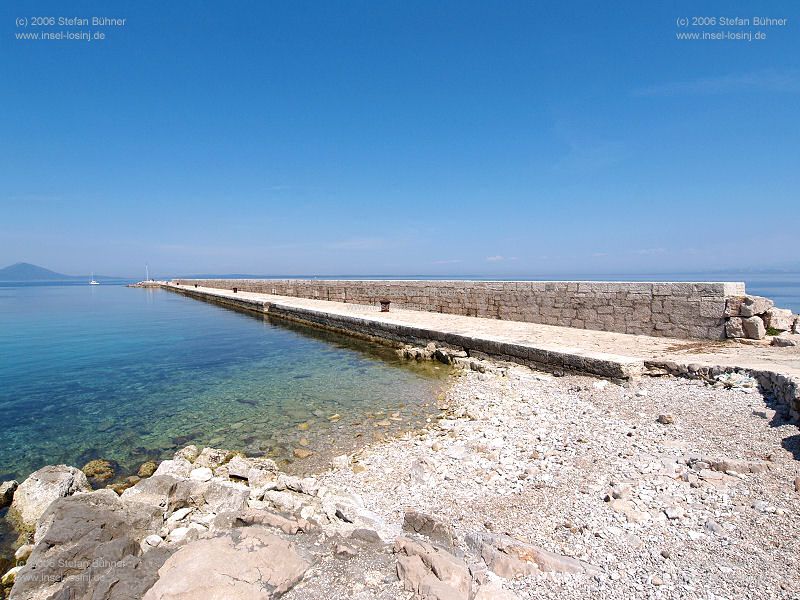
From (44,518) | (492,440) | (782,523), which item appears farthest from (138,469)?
(782,523)

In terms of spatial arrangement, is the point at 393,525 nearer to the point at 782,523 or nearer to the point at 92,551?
the point at 92,551

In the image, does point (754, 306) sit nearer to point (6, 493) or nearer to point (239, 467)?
point (239, 467)

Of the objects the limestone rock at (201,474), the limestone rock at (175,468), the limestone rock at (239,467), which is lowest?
the limestone rock at (239,467)

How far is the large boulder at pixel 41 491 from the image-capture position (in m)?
3.81

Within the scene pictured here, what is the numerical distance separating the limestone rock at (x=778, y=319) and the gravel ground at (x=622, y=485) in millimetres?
3700

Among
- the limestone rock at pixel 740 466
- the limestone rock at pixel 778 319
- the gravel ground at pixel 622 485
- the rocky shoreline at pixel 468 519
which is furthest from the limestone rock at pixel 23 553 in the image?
the limestone rock at pixel 778 319

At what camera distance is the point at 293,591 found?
8.03 ft

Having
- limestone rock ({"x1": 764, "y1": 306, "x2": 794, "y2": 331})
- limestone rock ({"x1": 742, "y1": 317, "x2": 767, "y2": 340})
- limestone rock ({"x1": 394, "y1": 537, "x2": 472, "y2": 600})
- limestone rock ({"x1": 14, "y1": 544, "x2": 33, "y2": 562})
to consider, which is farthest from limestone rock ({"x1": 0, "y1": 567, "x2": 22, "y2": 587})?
limestone rock ({"x1": 764, "y1": 306, "x2": 794, "y2": 331})

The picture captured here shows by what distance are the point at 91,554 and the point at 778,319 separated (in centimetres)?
1122

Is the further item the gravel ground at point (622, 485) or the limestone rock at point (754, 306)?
the limestone rock at point (754, 306)

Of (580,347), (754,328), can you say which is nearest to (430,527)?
(580,347)

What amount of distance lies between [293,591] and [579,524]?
2.11 meters

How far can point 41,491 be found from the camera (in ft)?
13.0

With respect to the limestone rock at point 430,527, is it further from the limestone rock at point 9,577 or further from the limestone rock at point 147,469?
the limestone rock at point 147,469
